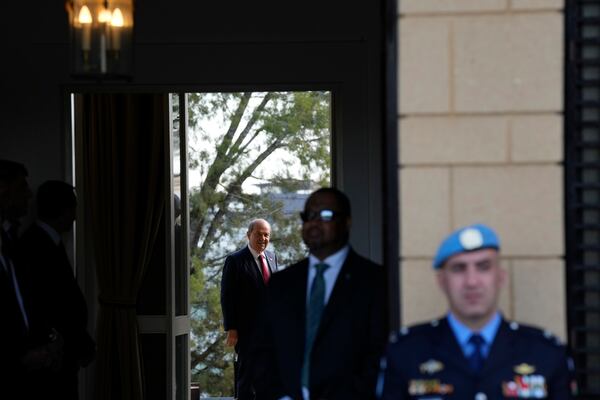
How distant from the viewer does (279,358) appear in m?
5.07

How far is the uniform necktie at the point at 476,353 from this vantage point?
3615mm

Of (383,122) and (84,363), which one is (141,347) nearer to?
(84,363)

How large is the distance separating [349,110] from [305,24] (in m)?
0.61

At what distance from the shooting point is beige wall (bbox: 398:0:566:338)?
4219mm

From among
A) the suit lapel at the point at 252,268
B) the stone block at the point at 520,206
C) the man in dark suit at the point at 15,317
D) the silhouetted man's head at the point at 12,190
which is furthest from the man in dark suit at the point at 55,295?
the stone block at the point at 520,206

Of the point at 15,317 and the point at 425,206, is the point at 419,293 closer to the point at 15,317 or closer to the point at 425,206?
the point at 425,206

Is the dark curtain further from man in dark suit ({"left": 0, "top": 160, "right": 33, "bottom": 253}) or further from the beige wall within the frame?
the beige wall

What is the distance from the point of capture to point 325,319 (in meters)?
5.02

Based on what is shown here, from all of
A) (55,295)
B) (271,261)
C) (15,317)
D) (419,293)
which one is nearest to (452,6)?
(419,293)

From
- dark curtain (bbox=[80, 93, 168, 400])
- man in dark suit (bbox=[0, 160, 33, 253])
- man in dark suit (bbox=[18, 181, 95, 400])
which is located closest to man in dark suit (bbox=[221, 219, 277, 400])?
dark curtain (bbox=[80, 93, 168, 400])

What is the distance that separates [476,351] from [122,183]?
635cm

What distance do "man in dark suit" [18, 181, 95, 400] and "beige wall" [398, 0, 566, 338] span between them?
2.89m

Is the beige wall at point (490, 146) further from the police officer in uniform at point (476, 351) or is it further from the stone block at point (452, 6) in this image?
the police officer in uniform at point (476, 351)

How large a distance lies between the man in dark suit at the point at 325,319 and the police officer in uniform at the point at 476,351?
47.4 inches
